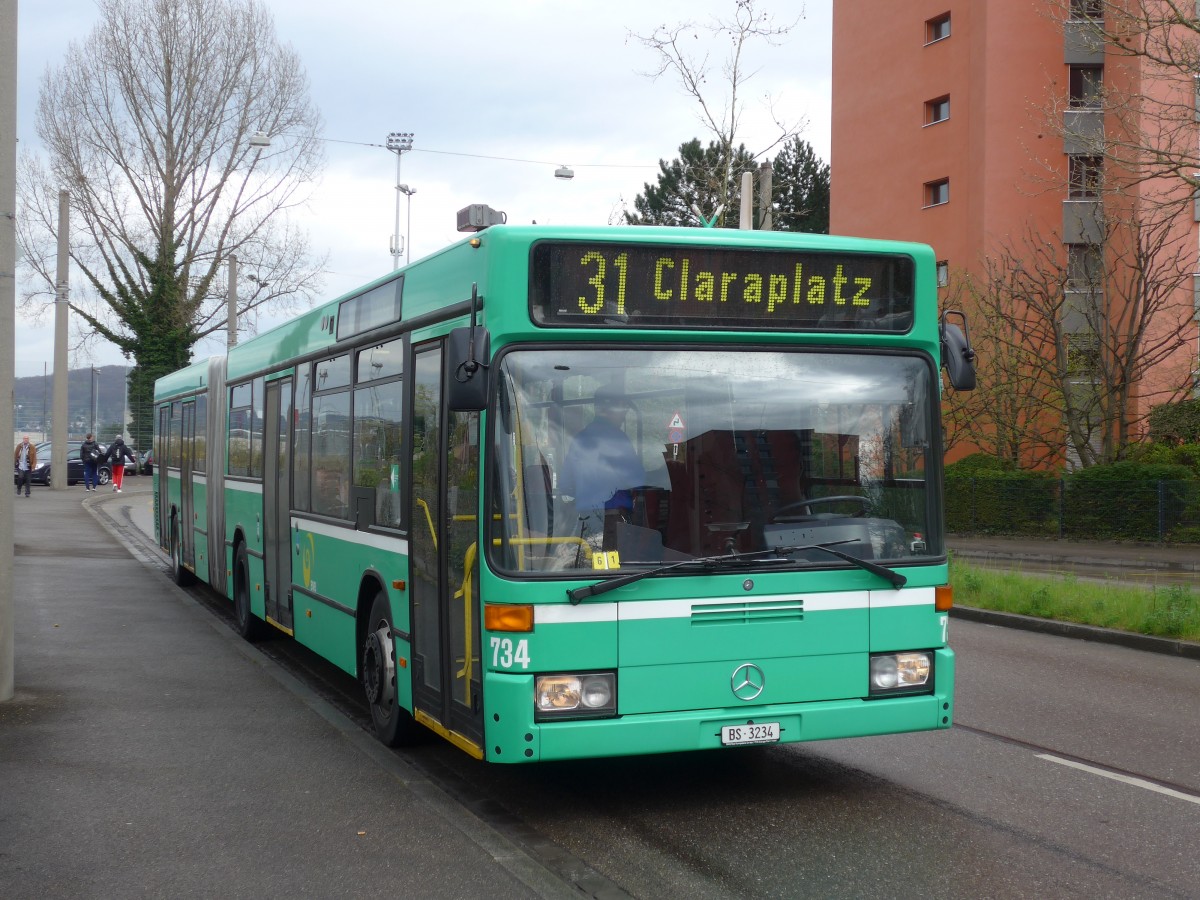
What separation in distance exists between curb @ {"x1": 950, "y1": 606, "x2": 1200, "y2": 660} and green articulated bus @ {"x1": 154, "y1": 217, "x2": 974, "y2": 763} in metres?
6.74

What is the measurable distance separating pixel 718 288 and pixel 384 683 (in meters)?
3.13

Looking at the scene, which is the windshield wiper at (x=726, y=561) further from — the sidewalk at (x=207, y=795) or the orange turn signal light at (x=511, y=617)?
the sidewalk at (x=207, y=795)

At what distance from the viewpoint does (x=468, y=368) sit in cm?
589

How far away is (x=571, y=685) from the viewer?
236 inches

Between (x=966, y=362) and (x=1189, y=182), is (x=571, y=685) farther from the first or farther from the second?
(x=1189, y=182)

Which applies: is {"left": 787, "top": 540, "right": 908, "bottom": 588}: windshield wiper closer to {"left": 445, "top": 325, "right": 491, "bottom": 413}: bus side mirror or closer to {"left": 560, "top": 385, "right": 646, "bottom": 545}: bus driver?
{"left": 560, "top": 385, "right": 646, "bottom": 545}: bus driver

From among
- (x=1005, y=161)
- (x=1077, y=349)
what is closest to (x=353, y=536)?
(x=1077, y=349)

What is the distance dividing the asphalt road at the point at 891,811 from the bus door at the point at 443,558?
0.52 metres

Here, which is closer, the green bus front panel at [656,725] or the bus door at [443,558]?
the green bus front panel at [656,725]

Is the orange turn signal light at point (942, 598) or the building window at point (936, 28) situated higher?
the building window at point (936, 28)

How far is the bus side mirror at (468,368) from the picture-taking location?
19.2 feet

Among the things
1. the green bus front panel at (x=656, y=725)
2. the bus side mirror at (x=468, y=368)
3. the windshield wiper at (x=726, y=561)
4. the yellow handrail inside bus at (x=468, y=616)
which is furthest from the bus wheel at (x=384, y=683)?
the bus side mirror at (x=468, y=368)

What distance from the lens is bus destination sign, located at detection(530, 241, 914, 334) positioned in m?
6.22

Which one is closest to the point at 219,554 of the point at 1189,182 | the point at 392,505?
the point at 392,505
